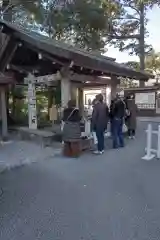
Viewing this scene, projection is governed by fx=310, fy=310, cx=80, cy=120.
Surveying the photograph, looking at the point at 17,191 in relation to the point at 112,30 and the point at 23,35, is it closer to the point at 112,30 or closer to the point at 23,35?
the point at 23,35

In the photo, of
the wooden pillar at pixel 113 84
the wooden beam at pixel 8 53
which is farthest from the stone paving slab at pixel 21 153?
the wooden pillar at pixel 113 84

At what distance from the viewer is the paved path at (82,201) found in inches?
153

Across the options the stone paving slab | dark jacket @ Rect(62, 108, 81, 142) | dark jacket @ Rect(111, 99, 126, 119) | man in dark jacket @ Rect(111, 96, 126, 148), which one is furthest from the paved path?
dark jacket @ Rect(111, 99, 126, 119)

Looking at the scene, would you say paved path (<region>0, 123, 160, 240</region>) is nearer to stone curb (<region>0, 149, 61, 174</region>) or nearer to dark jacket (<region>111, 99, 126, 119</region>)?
stone curb (<region>0, 149, 61, 174</region>)

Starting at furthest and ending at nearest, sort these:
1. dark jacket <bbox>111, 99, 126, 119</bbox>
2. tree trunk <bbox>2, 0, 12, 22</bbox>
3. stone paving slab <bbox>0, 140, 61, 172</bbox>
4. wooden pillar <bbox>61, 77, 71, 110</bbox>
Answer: tree trunk <bbox>2, 0, 12, 22</bbox>, wooden pillar <bbox>61, 77, 71, 110</bbox>, dark jacket <bbox>111, 99, 126, 119</bbox>, stone paving slab <bbox>0, 140, 61, 172</bbox>

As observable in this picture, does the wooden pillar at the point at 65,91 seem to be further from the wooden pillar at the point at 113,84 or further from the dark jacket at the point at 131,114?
the wooden pillar at the point at 113,84

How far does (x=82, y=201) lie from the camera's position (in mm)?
5020

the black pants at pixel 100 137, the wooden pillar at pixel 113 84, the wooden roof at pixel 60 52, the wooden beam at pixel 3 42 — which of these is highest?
the wooden beam at pixel 3 42

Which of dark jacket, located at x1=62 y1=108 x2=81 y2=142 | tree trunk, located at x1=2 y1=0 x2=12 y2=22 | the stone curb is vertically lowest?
the stone curb

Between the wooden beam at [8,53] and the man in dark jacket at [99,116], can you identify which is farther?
the wooden beam at [8,53]

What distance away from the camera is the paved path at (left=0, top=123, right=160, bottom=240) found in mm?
3885

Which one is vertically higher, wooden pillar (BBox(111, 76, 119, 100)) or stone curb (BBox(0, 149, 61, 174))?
wooden pillar (BBox(111, 76, 119, 100))

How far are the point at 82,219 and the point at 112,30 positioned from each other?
24.4 meters

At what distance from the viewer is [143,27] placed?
1065 inches
